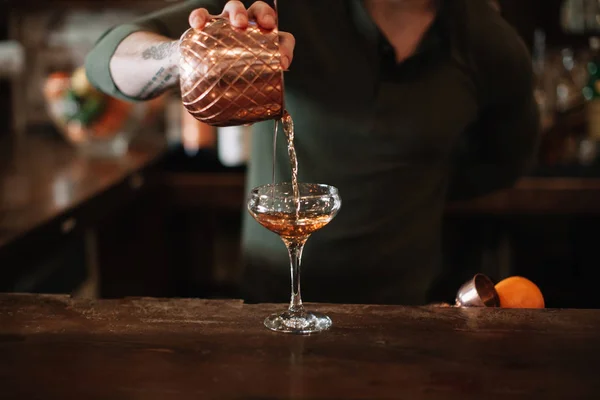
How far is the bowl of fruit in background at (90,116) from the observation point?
3.39 m

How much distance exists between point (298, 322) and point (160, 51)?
0.55m

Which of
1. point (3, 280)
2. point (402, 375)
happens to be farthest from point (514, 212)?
point (402, 375)

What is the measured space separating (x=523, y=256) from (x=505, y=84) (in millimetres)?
1655

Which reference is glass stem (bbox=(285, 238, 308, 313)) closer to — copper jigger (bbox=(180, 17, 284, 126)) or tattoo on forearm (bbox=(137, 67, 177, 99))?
copper jigger (bbox=(180, 17, 284, 126))

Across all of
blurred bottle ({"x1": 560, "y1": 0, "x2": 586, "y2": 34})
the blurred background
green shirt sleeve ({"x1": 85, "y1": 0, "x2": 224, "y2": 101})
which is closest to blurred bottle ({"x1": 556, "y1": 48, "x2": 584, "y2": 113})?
the blurred background

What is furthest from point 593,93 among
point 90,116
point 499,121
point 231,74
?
point 231,74

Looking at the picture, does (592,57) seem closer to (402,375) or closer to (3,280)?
(3,280)

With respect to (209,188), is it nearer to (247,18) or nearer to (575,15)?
(575,15)

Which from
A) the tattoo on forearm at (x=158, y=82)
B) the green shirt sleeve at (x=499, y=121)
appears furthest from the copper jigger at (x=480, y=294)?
the green shirt sleeve at (x=499, y=121)

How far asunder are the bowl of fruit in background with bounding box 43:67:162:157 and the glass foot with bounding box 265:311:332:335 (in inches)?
93.0

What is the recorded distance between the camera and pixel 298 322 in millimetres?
1127

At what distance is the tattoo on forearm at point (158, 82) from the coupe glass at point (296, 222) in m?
0.34

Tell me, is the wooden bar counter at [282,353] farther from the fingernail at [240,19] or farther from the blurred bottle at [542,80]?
the blurred bottle at [542,80]

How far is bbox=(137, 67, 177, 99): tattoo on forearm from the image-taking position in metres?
1.42
